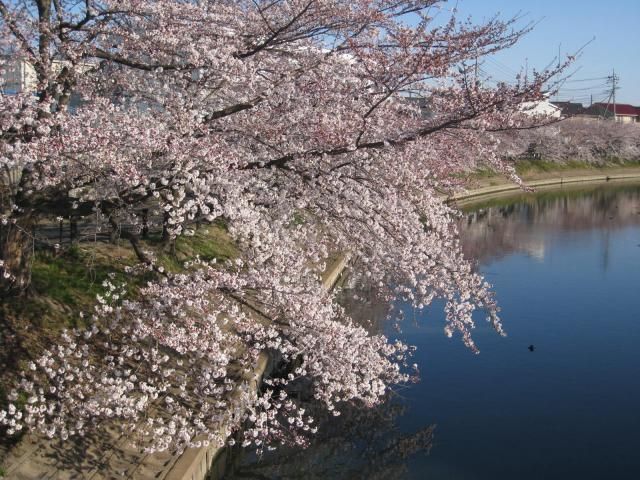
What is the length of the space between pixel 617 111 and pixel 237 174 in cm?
8826

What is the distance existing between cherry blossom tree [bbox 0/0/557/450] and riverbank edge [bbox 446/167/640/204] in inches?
1113

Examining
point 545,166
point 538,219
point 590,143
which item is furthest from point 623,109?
point 538,219

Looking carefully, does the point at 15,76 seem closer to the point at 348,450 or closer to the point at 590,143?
the point at 348,450

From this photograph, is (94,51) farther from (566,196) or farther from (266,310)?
(566,196)

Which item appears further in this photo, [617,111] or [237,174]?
[617,111]

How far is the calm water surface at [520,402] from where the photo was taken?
8586mm

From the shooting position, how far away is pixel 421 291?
305 inches

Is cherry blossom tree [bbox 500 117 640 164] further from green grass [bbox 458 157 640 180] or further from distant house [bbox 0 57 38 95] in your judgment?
distant house [bbox 0 57 38 95]

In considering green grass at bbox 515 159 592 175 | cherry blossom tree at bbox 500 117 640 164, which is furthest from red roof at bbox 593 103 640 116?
green grass at bbox 515 159 592 175

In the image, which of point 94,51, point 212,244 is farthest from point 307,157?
point 212,244

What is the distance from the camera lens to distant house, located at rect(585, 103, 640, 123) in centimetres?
7824

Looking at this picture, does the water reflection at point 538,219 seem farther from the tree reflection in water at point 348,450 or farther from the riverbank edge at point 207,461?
the riverbank edge at point 207,461

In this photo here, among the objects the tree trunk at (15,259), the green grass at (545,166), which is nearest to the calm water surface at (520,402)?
the tree trunk at (15,259)

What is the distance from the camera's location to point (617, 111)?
279 ft
